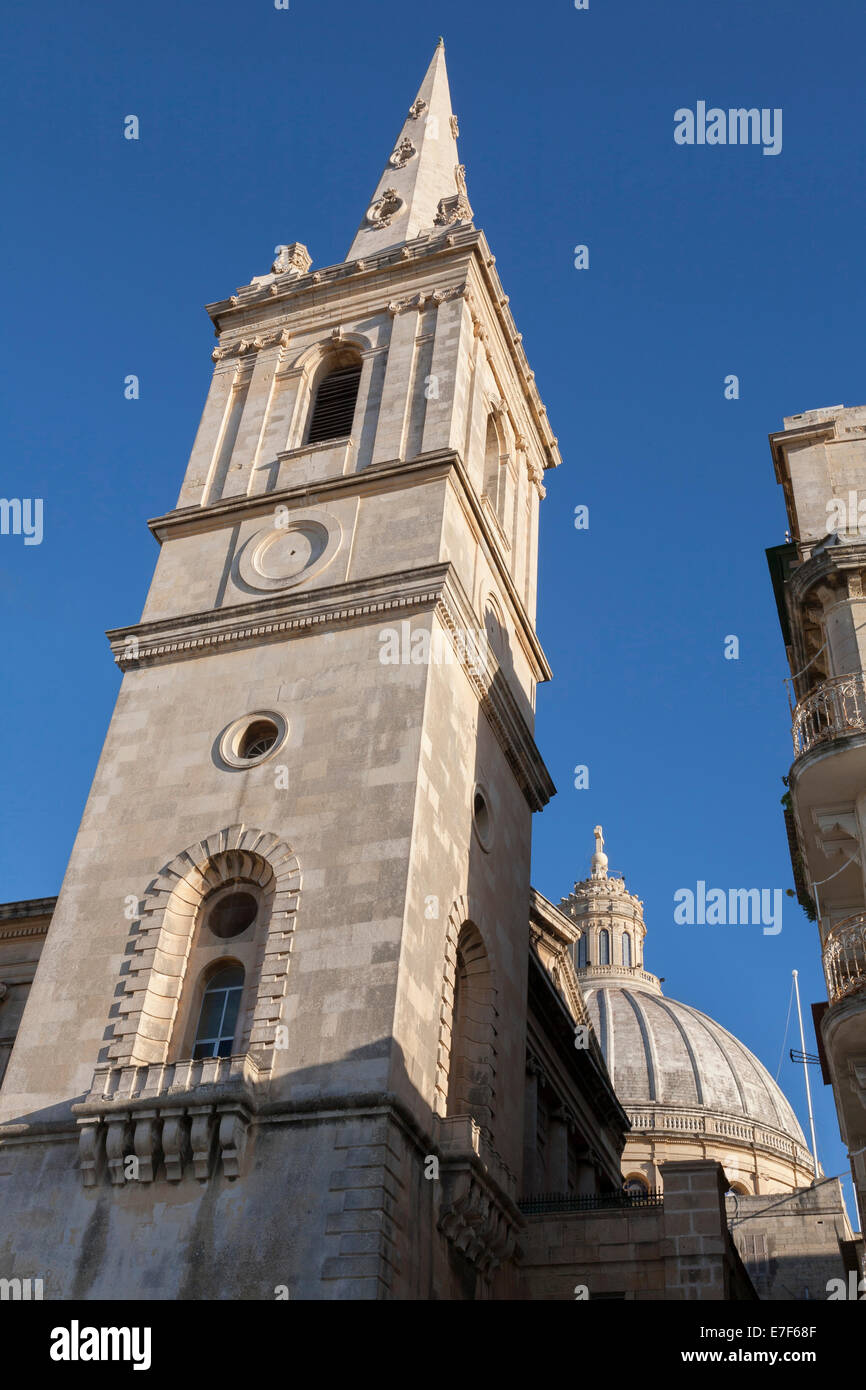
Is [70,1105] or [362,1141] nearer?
[362,1141]

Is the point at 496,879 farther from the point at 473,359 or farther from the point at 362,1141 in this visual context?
the point at 473,359

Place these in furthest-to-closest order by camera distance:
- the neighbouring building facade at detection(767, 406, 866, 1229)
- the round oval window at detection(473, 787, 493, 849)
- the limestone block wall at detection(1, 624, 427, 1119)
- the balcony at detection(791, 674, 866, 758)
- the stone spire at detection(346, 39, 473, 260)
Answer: the stone spire at detection(346, 39, 473, 260) → the round oval window at detection(473, 787, 493, 849) → the limestone block wall at detection(1, 624, 427, 1119) → the balcony at detection(791, 674, 866, 758) → the neighbouring building facade at detection(767, 406, 866, 1229)

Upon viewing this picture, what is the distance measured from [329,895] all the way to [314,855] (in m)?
0.93

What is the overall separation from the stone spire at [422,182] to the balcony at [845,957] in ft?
76.3

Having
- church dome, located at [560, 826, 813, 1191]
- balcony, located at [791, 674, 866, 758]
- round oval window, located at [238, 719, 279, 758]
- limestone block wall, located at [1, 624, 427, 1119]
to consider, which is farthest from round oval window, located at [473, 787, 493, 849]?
church dome, located at [560, 826, 813, 1191]

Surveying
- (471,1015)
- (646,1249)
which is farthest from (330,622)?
(646,1249)

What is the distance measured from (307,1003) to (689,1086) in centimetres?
6015

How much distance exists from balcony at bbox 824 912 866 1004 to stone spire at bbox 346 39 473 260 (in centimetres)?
2324

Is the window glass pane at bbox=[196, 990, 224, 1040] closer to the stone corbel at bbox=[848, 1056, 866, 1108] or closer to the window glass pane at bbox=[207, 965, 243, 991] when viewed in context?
the window glass pane at bbox=[207, 965, 243, 991]

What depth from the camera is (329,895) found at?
23.5 m

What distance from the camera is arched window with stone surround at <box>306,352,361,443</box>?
32844 millimetres

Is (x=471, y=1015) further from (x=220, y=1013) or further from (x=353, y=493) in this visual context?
(x=353, y=493)

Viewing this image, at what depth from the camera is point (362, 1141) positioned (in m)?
20.5
